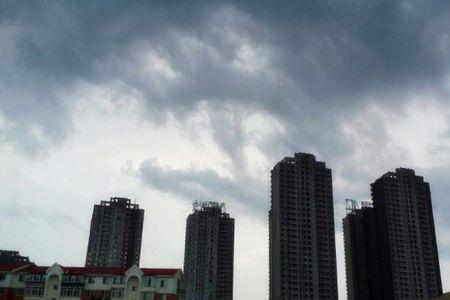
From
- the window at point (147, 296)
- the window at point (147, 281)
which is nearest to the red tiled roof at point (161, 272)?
the window at point (147, 281)

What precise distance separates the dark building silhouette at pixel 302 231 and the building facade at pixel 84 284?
72596 mm

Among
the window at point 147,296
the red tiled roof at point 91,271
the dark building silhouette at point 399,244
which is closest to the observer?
the window at point 147,296

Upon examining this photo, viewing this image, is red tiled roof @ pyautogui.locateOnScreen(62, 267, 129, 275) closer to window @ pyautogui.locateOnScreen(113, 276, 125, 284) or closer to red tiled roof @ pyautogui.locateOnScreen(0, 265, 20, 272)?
window @ pyautogui.locateOnScreen(113, 276, 125, 284)

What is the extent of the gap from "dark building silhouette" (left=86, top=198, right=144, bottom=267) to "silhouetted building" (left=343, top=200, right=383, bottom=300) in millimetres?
84707

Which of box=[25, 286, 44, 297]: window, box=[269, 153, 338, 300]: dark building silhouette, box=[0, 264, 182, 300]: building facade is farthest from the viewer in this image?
box=[269, 153, 338, 300]: dark building silhouette

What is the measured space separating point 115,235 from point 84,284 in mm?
100687

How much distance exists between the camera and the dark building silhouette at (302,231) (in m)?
154

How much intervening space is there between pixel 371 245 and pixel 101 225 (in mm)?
101823

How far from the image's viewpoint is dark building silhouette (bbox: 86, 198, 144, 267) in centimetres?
18412

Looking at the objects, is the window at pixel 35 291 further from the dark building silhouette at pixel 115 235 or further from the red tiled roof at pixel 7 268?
the dark building silhouette at pixel 115 235

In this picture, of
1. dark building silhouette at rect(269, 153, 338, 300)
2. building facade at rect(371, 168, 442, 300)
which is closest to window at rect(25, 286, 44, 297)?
dark building silhouette at rect(269, 153, 338, 300)

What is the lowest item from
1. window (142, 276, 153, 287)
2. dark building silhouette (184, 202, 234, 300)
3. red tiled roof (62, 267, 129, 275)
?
window (142, 276, 153, 287)

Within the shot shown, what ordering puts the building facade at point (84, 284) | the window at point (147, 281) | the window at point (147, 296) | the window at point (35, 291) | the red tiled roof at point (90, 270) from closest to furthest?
the window at point (35, 291)
the window at point (147, 296)
the building facade at point (84, 284)
the window at point (147, 281)
the red tiled roof at point (90, 270)

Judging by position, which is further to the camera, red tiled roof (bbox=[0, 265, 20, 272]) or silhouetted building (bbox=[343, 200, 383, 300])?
silhouetted building (bbox=[343, 200, 383, 300])
